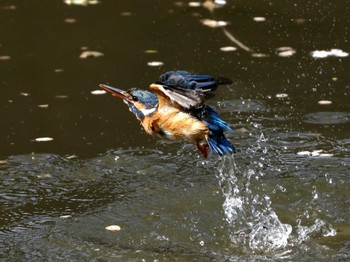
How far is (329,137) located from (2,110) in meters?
2.96

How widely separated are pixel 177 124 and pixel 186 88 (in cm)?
23

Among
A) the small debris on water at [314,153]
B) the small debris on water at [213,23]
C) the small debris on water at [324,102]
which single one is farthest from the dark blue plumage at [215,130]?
the small debris on water at [213,23]

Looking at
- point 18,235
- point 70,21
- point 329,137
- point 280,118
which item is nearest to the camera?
point 18,235

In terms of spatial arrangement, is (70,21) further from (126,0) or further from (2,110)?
(2,110)

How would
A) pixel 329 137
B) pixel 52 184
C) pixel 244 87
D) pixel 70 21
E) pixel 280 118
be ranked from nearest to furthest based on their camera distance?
pixel 52 184, pixel 329 137, pixel 280 118, pixel 244 87, pixel 70 21

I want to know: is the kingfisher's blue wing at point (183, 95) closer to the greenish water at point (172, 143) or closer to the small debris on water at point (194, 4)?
the greenish water at point (172, 143)

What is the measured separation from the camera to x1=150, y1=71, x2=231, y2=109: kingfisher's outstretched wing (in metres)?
5.16

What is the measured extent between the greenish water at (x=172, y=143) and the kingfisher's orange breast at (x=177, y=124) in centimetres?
74

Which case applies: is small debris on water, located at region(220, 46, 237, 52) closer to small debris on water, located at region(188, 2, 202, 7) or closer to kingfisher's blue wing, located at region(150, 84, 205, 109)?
small debris on water, located at region(188, 2, 202, 7)

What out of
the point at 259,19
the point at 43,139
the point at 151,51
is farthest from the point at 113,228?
the point at 259,19

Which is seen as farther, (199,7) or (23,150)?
(199,7)

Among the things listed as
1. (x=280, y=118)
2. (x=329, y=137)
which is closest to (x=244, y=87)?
(x=280, y=118)

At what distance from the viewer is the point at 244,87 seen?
8.20 m

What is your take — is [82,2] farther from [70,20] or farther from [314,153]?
[314,153]
